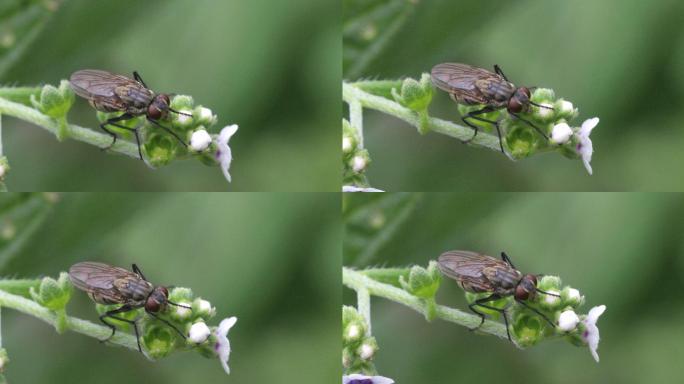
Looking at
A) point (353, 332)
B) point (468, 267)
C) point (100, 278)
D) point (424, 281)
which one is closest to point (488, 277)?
point (468, 267)

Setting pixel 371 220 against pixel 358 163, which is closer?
pixel 358 163

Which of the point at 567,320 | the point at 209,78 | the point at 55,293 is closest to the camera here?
the point at 567,320

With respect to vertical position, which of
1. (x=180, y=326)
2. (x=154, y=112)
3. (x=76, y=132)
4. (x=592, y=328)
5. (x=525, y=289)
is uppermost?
(x=154, y=112)

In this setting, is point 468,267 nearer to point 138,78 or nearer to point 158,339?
point 158,339

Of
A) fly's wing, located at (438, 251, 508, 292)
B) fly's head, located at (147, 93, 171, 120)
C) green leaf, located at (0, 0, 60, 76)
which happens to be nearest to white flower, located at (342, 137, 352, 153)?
fly's wing, located at (438, 251, 508, 292)

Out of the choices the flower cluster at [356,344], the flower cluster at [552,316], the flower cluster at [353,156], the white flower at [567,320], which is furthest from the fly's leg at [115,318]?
the white flower at [567,320]

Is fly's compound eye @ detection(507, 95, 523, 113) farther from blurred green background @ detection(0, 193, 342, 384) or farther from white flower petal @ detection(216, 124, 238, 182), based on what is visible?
white flower petal @ detection(216, 124, 238, 182)

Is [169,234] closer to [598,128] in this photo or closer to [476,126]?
[476,126]

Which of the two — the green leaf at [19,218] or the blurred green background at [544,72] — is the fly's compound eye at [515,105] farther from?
the green leaf at [19,218]
